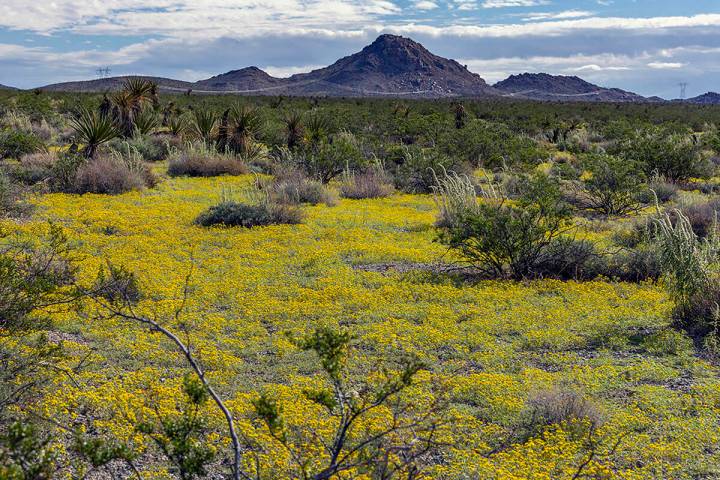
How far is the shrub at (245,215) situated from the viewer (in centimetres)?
1333

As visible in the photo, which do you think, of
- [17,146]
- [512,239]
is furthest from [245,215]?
[17,146]

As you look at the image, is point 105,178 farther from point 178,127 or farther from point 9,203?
point 178,127

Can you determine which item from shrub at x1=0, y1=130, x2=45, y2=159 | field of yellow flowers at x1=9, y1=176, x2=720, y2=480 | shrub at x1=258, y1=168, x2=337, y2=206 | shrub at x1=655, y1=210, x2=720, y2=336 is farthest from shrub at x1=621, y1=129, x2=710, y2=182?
shrub at x1=0, y1=130, x2=45, y2=159

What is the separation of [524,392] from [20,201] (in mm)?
12320

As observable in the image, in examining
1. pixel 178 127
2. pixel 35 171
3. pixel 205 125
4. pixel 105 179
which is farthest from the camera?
pixel 178 127

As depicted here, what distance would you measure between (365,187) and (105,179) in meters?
6.80

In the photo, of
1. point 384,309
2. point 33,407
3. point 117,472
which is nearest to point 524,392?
point 384,309

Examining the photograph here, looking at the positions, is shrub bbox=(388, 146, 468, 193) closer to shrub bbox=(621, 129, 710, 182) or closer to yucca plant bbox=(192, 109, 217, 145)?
shrub bbox=(621, 129, 710, 182)

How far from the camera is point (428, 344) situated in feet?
24.2

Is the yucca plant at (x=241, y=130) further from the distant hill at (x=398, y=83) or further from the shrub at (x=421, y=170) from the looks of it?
the distant hill at (x=398, y=83)

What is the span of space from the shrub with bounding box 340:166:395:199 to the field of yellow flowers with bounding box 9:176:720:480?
212 inches

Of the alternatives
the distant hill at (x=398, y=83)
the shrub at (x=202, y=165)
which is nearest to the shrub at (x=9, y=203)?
the shrub at (x=202, y=165)

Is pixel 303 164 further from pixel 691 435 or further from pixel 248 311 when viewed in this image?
pixel 691 435

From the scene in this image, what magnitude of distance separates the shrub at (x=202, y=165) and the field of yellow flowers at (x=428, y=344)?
801 centimetres
